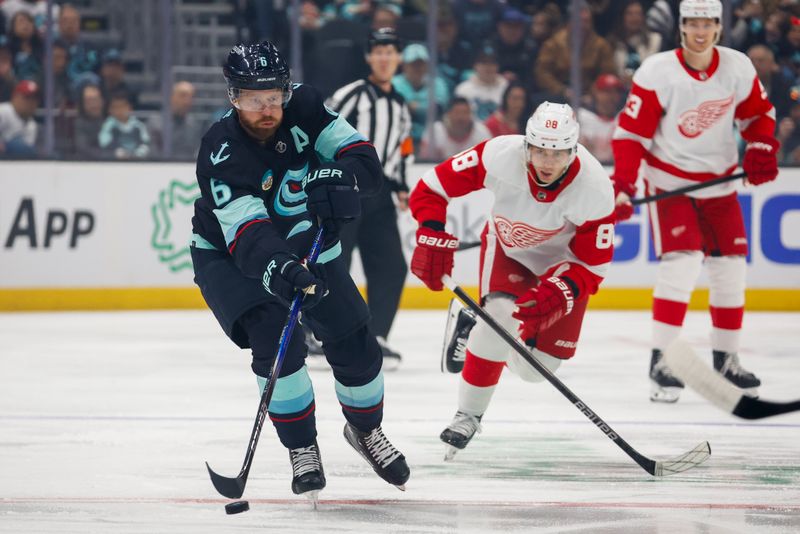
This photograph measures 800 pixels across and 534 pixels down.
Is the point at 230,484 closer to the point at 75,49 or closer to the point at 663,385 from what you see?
the point at 663,385

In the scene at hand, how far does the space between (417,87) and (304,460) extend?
473 cm

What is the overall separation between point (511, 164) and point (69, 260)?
170 inches

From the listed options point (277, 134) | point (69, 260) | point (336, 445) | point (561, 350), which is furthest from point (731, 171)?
point (69, 260)

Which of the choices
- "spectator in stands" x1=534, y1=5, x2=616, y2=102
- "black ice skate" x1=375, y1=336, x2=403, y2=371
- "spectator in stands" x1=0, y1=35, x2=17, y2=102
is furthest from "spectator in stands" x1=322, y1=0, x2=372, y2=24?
"black ice skate" x1=375, y1=336, x2=403, y2=371

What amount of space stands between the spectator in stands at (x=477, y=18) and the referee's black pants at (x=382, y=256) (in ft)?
8.24

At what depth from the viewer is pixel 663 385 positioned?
14.3ft

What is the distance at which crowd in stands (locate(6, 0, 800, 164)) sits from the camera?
23.9 ft

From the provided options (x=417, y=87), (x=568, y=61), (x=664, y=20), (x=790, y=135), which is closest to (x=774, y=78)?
(x=790, y=135)

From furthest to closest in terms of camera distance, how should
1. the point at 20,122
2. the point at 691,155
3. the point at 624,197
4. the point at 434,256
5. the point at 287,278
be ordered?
the point at 20,122, the point at 691,155, the point at 624,197, the point at 434,256, the point at 287,278

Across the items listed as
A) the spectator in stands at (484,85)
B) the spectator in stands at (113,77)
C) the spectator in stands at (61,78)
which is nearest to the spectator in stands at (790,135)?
the spectator in stands at (484,85)

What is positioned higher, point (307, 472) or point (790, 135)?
point (790, 135)

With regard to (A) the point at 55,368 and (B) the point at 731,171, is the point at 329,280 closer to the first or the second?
(B) the point at 731,171

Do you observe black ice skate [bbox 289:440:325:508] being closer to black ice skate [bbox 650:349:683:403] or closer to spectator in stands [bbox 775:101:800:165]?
black ice skate [bbox 650:349:683:403]

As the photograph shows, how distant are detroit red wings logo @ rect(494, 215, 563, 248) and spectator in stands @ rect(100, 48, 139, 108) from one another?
4.36m
